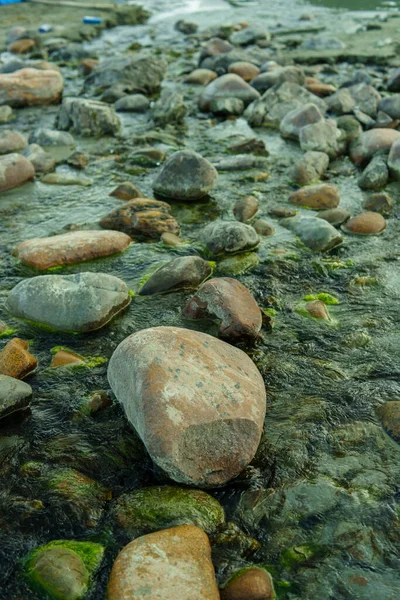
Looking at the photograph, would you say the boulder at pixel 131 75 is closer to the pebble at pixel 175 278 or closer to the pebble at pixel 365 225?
the pebble at pixel 365 225

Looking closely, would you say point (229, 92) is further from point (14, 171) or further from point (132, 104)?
point (14, 171)

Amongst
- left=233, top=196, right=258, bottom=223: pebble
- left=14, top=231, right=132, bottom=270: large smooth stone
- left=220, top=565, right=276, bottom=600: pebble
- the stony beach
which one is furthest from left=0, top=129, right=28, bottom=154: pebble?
left=220, top=565, right=276, bottom=600: pebble

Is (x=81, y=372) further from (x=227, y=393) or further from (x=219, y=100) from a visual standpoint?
(x=219, y=100)

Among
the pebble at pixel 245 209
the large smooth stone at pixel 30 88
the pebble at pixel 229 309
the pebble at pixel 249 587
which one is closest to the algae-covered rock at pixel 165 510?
the pebble at pixel 249 587

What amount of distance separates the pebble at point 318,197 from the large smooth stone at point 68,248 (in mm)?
1816

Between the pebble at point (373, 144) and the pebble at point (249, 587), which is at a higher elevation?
the pebble at point (373, 144)

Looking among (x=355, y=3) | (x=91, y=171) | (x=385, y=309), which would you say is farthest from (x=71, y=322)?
(x=355, y=3)

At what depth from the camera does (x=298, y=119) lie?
7848 mm

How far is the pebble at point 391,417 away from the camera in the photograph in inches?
134

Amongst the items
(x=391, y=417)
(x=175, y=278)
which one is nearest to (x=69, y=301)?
(x=175, y=278)

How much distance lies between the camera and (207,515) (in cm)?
293

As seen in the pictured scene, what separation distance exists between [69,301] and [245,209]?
7.32 ft

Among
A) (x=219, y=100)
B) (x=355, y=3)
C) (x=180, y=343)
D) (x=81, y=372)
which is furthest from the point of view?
(x=355, y=3)

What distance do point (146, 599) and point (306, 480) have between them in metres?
1.03
